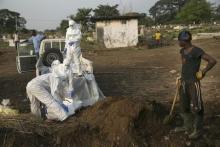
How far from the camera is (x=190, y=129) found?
7.00m

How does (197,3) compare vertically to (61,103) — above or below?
above

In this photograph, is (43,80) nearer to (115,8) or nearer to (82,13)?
(82,13)

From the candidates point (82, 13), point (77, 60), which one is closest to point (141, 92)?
point (77, 60)

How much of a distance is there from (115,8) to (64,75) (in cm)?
6036

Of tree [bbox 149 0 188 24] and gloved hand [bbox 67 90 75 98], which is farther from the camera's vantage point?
tree [bbox 149 0 188 24]

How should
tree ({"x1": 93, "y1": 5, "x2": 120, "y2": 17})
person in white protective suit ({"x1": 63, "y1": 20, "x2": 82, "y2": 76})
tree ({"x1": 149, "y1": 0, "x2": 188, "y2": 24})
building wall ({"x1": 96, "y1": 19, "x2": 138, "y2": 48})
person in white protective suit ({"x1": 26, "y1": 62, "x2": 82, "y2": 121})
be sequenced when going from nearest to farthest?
Result: person in white protective suit ({"x1": 26, "y1": 62, "x2": 82, "y2": 121}) → person in white protective suit ({"x1": 63, "y1": 20, "x2": 82, "y2": 76}) → building wall ({"x1": 96, "y1": 19, "x2": 138, "y2": 48}) → tree ({"x1": 93, "y1": 5, "x2": 120, "y2": 17}) → tree ({"x1": 149, "y1": 0, "x2": 188, "y2": 24})

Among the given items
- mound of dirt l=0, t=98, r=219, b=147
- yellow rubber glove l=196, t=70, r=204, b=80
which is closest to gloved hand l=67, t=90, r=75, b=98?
mound of dirt l=0, t=98, r=219, b=147

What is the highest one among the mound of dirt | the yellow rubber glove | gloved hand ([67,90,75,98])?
the yellow rubber glove

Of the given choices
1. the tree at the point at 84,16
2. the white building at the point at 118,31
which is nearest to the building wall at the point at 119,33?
the white building at the point at 118,31

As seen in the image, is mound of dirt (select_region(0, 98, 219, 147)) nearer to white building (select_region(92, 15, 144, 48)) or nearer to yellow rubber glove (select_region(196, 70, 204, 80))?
yellow rubber glove (select_region(196, 70, 204, 80))

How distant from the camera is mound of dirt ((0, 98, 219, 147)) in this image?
6.72 metres

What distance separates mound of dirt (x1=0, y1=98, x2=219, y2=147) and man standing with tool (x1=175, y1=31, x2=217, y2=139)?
0.83 feet

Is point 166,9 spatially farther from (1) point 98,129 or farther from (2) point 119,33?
(1) point 98,129

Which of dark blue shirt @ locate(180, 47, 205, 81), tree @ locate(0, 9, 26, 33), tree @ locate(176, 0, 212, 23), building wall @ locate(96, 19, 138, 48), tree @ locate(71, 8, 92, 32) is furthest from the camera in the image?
tree @ locate(176, 0, 212, 23)
